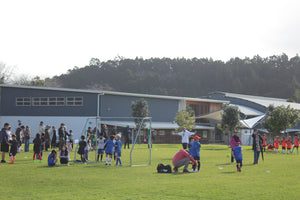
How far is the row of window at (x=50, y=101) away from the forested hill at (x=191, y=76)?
141 ft

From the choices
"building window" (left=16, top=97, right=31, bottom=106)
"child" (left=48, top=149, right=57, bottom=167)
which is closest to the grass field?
Answer: "child" (left=48, top=149, right=57, bottom=167)

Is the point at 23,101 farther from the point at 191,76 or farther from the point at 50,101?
the point at 191,76

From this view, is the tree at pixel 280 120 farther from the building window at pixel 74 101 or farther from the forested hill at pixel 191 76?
the forested hill at pixel 191 76

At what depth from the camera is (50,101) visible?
146 feet

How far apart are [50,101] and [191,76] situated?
67862 mm

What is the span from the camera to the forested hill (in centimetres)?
9281

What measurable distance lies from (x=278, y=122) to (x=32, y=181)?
29.7 meters

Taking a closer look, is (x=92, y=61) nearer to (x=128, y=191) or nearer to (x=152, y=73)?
(x=152, y=73)

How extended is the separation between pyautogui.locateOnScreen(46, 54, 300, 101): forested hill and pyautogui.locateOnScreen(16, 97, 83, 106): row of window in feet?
141

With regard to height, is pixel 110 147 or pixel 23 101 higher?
pixel 23 101

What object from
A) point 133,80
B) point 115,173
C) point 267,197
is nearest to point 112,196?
point 267,197

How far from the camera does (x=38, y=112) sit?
44531 millimetres

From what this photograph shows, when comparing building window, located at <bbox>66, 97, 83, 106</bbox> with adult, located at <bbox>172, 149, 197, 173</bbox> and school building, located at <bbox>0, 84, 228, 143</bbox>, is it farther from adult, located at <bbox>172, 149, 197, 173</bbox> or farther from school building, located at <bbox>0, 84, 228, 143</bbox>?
adult, located at <bbox>172, 149, 197, 173</bbox>

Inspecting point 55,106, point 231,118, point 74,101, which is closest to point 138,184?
point 231,118
